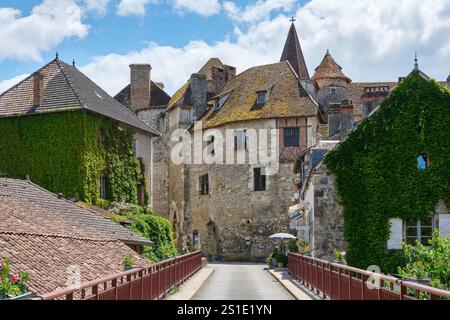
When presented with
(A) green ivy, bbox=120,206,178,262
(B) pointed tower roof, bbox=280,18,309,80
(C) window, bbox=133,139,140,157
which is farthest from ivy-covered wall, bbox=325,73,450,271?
(B) pointed tower roof, bbox=280,18,309,80

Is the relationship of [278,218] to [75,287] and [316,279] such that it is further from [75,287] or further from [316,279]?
[75,287]

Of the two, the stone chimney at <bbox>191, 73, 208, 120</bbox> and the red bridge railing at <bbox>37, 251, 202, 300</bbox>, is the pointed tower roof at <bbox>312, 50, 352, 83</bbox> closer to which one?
the stone chimney at <bbox>191, 73, 208, 120</bbox>

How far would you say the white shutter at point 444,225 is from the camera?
2484cm

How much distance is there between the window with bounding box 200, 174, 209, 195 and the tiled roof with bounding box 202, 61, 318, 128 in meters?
3.91

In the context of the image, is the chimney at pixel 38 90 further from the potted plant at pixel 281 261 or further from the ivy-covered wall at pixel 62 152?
the potted plant at pixel 281 261

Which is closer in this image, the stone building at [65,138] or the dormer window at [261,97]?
the stone building at [65,138]

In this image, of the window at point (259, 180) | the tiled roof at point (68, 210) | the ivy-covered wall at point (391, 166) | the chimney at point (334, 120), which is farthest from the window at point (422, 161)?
the window at point (259, 180)

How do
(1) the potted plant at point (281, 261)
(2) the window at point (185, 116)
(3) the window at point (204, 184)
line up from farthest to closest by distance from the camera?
(2) the window at point (185, 116) → (3) the window at point (204, 184) → (1) the potted plant at point (281, 261)

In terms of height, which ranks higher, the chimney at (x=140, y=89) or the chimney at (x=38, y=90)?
the chimney at (x=140, y=89)

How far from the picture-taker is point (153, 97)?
62.4m

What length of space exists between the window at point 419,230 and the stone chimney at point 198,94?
113ft

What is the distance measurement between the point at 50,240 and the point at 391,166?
39.5ft

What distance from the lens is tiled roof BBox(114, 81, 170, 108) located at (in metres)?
62.0
